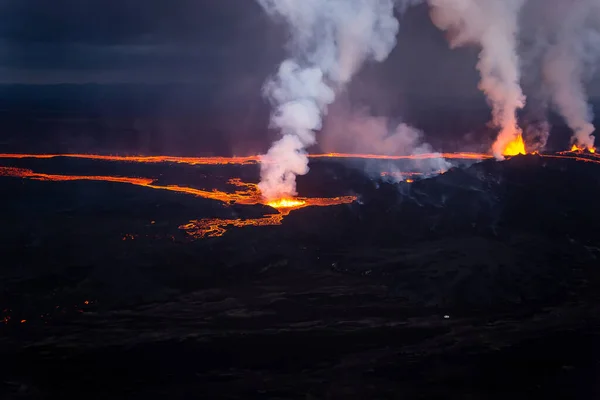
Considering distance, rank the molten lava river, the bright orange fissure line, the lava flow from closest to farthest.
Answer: the lava flow < the molten lava river < the bright orange fissure line

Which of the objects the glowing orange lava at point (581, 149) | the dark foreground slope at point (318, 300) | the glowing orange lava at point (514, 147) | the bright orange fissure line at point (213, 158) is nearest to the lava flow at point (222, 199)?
the dark foreground slope at point (318, 300)

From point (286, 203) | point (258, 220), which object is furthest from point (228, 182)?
point (258, 220)

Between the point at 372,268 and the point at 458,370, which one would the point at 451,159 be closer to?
the point at 372,268

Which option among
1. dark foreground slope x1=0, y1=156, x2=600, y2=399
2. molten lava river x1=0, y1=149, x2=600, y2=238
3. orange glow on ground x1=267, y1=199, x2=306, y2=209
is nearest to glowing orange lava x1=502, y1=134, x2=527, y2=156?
molten lava river x1=0, y1=149, x2=600, y2=238

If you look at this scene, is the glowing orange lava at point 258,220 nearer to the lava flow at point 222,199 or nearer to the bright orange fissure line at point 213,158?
the lava flow at point 222,199

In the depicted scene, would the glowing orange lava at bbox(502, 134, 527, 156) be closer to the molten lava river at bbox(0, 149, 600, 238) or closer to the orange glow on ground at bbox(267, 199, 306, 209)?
the molten lava river at bbox(0, 149, 600, 238)

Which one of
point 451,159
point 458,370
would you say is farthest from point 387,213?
point 451,159
